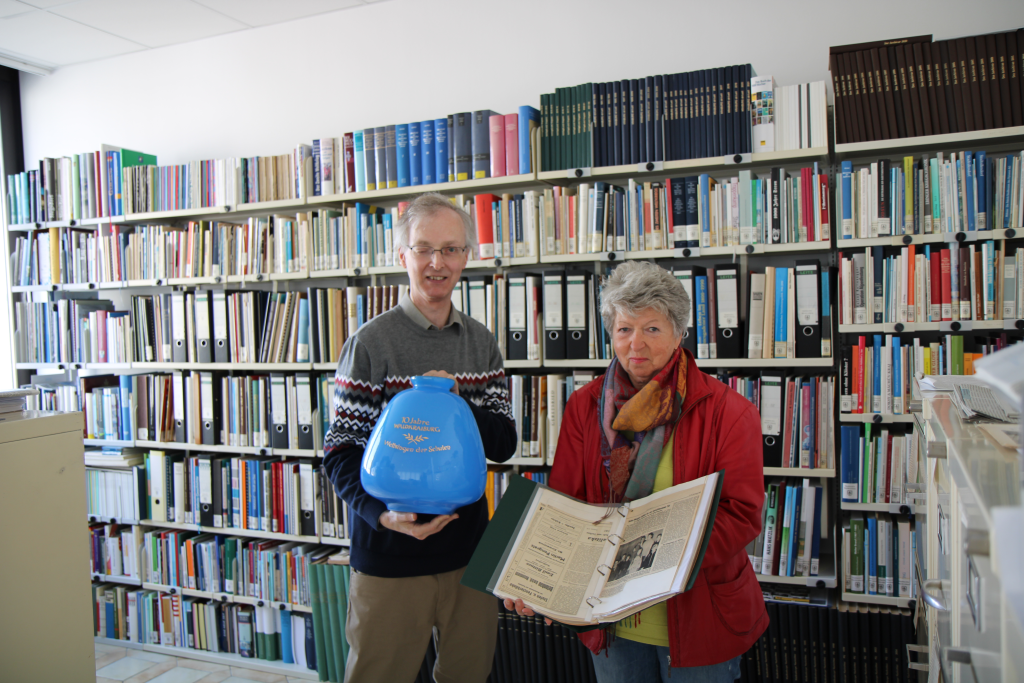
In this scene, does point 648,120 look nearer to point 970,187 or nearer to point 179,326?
point 970,187

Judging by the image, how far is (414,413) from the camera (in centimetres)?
117

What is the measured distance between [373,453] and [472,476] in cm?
18

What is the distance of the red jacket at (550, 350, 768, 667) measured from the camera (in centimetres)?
120

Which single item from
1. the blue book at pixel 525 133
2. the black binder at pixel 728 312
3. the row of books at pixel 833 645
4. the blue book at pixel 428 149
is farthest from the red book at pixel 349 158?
the row of books at pixel 833 645

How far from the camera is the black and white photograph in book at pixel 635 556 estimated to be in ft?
3.56

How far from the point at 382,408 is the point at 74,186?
9.25 feet

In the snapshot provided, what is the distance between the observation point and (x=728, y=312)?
2250 mm

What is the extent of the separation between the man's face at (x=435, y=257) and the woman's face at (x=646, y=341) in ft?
1.27

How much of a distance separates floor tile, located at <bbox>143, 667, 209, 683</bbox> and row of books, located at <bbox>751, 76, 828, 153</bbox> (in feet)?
10.4

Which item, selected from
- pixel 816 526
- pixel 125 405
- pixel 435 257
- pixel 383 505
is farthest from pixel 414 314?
pixel 125 405

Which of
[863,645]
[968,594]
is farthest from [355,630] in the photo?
[863,645]

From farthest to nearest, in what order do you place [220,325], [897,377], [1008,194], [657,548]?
[220,325] → [897,377] → [1008,194] → [657,548]

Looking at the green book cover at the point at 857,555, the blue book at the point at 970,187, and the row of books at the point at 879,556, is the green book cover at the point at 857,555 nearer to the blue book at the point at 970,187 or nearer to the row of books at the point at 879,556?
the row of books at the point at 879,556

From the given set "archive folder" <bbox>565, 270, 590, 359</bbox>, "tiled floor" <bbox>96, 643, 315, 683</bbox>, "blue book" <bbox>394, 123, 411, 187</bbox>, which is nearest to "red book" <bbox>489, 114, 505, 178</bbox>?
"blue book" <bbox>394, 123, 411, 187</bbox>
